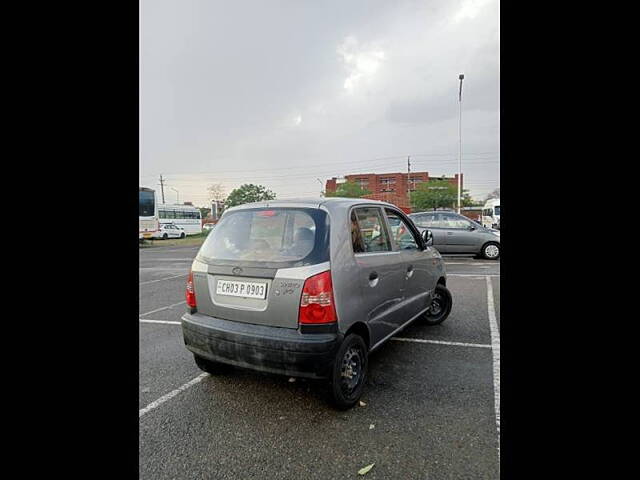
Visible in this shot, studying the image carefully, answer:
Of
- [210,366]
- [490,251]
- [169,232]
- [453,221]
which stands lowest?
[210,366]

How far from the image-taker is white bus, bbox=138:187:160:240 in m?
23.3

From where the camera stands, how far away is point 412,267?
154 inches

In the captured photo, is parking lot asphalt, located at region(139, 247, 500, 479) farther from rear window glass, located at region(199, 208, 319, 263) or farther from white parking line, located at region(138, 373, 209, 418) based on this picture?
rear window glass, located at region(199, 208, 319, 263)

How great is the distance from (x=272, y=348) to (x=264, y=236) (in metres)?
0.88

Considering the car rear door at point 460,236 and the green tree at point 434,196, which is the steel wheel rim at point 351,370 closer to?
the car rear door at point 460,236

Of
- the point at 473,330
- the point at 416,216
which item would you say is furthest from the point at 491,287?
the point at 416,216

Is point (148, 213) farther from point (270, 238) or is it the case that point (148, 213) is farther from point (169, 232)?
point (270, 238)

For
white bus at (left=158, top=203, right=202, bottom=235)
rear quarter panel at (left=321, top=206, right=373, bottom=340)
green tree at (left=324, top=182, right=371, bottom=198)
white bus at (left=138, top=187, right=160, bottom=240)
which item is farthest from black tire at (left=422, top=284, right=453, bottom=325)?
green tree at (left=324, top=182, right=371, bottom=198)

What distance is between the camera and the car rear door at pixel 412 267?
379 cm

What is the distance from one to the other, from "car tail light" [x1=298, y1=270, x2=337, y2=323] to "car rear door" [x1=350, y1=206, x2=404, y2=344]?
367 millimetres

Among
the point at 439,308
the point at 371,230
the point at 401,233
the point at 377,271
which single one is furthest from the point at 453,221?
the point at 377,271
